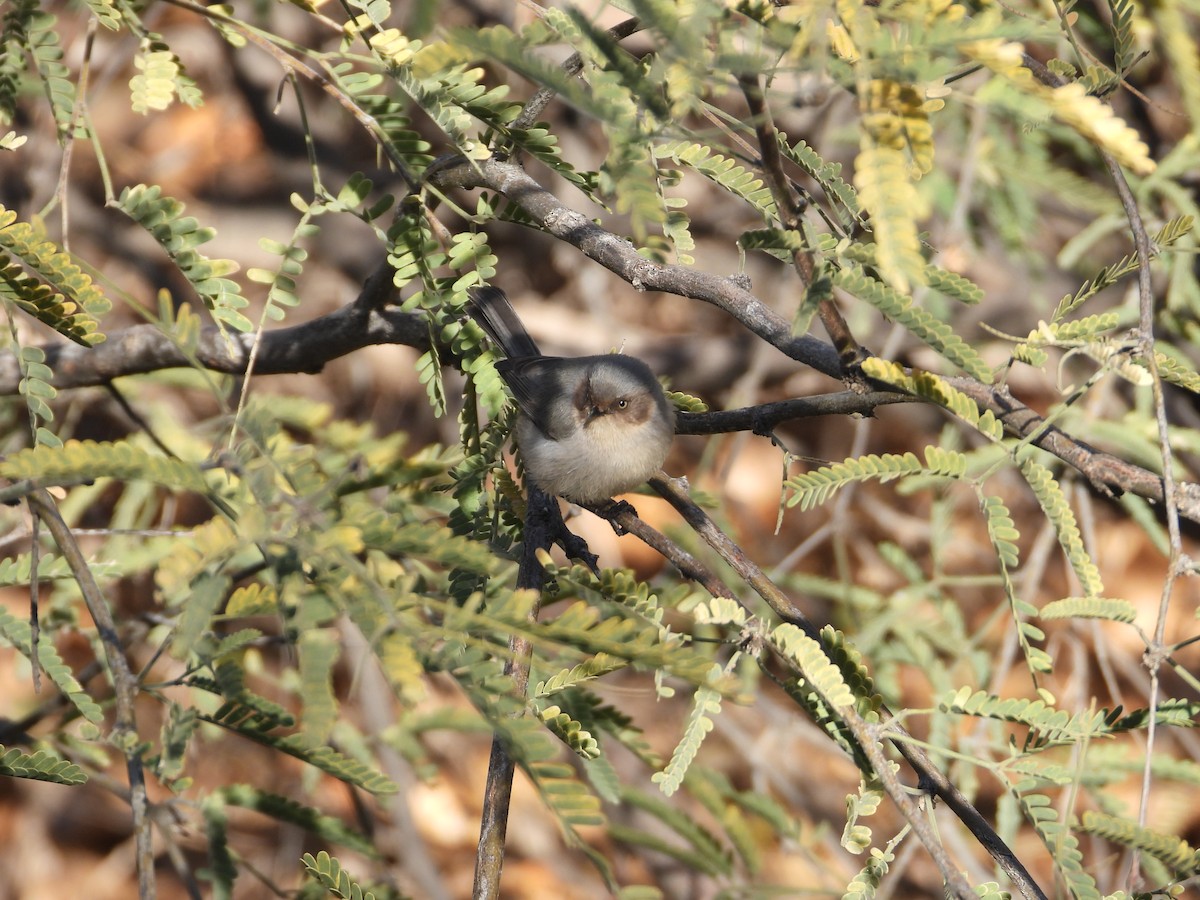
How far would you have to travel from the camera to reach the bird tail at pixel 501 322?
3.40 m

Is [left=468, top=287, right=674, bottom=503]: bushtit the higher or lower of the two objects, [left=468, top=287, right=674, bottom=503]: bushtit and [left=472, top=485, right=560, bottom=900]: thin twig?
the lower

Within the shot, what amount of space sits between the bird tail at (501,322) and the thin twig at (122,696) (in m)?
1.54

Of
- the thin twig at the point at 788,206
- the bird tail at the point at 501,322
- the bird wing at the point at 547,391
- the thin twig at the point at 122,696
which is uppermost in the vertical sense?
the thin twig at the point at 788,206

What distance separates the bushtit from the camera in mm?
3250

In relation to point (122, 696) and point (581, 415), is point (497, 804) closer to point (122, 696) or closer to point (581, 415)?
point (122, 696)

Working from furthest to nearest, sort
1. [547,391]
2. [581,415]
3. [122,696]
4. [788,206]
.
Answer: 1. [547,391]
2. [581,415]
3. [122,696]
4. [788,206]

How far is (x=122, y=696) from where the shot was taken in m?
1.80

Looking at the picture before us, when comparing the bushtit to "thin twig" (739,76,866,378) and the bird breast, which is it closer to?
the bird breast

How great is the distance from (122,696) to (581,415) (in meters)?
2.02

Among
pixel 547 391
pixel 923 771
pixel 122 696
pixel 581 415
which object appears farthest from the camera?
pixel 547 391

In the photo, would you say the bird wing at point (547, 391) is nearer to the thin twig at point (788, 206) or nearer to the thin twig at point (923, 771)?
the thin twig at point (923, 771)

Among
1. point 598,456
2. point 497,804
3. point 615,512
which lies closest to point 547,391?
point 598,456

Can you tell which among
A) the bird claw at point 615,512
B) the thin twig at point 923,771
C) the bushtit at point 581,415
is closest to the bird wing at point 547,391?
the bushtit at point 581,415

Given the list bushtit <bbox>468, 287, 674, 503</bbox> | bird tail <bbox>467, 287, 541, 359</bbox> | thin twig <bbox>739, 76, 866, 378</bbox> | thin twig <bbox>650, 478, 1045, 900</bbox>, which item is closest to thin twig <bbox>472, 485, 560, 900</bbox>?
thin twig <bbox>650, 478, 1045, 900</bbox>
